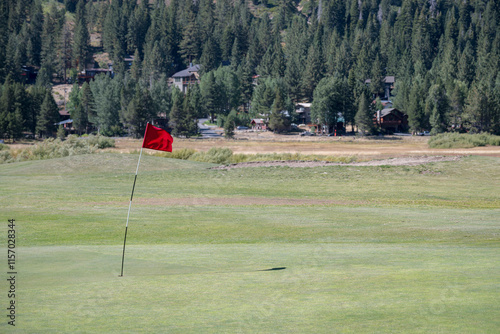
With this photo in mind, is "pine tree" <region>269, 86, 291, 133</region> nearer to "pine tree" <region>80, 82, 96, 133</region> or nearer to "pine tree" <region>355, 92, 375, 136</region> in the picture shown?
"pine tree" <region>355, 92, 375, 136</region>

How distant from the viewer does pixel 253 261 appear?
14.7m

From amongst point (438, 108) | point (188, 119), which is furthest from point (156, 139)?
point (438, 108)

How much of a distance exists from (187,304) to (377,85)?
179228 millimetres

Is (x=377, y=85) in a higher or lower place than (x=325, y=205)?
higher

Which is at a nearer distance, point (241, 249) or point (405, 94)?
point (241, 249)

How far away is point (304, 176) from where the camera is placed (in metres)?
46.5

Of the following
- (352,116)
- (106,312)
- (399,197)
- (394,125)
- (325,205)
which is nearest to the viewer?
(106,312)

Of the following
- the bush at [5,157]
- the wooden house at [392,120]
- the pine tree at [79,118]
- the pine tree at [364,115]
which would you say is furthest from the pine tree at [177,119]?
the bush at [5,157]

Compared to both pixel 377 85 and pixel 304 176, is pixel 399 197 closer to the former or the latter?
pixel 304 176

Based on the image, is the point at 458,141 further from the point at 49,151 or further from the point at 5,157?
the point at 5,157

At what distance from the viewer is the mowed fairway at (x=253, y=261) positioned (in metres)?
9.38

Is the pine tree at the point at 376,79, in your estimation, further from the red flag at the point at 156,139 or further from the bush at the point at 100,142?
the red flag at the point at 156,139

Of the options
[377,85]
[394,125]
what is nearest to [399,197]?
[394,125]

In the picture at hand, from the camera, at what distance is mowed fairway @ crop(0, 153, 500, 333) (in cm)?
938
